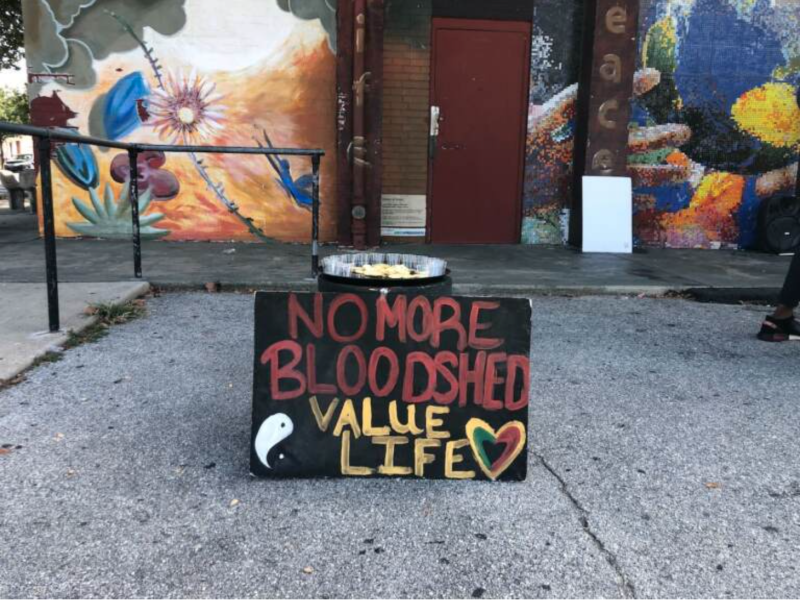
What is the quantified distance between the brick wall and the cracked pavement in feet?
16.3

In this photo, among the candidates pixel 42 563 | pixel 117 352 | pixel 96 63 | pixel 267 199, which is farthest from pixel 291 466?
pixel 96 63

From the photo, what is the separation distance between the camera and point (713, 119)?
8.88m

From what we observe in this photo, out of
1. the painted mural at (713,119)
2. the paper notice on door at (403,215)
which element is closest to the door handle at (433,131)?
the paper notice on door at (403,215)

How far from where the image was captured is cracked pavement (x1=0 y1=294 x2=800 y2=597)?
1988 millimetres

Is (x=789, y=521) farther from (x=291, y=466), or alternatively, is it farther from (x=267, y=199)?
(x=267, y=199)

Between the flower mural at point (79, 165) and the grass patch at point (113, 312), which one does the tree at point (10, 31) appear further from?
the grass patch at point (113, 312)

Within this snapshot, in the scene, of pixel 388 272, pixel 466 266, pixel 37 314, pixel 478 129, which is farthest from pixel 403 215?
pixel 388 272

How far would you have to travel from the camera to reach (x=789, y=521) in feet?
7.66

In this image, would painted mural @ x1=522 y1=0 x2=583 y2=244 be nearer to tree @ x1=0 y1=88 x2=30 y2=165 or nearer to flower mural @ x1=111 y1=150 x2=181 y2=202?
flower mural @ x1=111 y1=150 x2=181 y2=202

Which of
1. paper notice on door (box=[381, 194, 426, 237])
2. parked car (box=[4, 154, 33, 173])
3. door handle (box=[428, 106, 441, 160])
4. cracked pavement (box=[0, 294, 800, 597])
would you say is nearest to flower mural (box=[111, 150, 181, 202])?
paper notice on door (box=[381, 194, 426, 237])

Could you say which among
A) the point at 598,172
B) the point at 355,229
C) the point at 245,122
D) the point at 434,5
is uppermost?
the point at 434,5

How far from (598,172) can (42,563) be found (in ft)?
25.6

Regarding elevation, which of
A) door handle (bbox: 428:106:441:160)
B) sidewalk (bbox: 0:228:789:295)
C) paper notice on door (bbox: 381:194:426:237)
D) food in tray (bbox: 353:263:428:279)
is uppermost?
door handle (bbox: 428:106:441:160)

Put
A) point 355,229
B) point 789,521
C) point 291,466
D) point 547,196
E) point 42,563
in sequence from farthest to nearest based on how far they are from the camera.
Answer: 1. point 547,196
2. point 355,229
3. point 291,466
4. point 789,521
5. point 42,563
